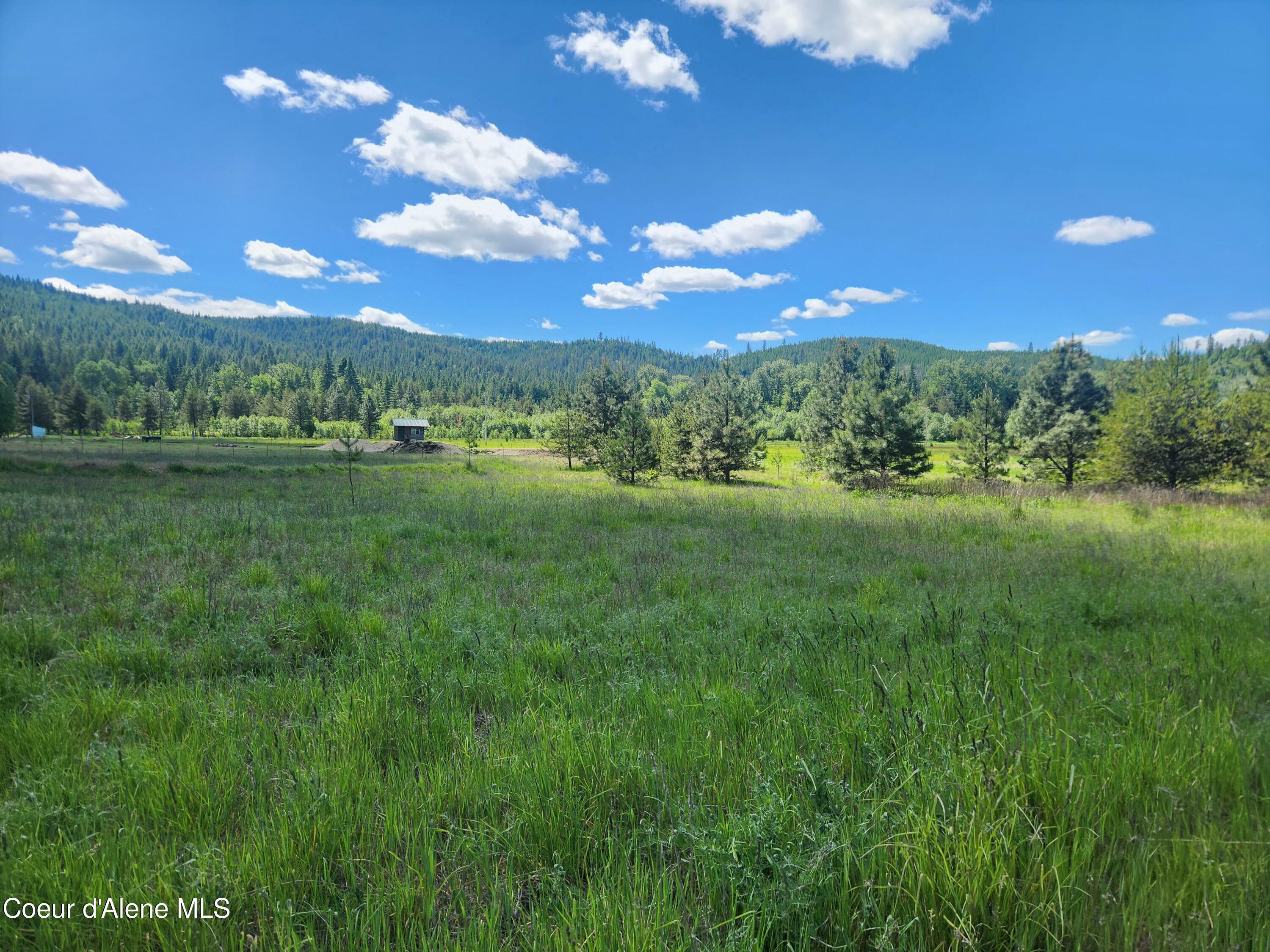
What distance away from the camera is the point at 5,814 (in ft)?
7.66

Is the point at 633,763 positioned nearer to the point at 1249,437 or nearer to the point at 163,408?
the point at 1249,437

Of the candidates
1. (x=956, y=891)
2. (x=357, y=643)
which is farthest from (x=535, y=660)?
(x=956, y=891)

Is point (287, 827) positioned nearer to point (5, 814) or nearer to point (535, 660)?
point (5, 814)

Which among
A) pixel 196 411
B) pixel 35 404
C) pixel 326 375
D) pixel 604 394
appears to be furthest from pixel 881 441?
pixel 326 375

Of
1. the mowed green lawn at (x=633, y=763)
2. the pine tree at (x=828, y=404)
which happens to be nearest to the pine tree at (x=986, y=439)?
the pine tree at (x=828, y=404)

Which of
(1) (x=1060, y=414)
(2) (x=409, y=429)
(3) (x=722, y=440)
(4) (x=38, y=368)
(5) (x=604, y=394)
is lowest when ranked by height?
(3) (x=722, y=440)

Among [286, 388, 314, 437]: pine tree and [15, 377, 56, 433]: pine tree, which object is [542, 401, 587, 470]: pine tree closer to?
[286, 388, 314, 437]: pine tree

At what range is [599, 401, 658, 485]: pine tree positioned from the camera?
35656 mm

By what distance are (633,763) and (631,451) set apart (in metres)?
33.1

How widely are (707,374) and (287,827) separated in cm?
7007

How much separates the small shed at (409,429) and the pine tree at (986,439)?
78.6m

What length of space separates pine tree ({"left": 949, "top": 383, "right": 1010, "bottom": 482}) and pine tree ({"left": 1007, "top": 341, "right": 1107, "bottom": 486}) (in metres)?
1.31

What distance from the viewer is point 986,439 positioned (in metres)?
35.9

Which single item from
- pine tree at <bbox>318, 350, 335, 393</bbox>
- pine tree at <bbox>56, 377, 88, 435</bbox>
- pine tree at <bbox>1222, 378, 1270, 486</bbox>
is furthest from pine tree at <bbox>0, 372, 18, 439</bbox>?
pine tree at <bbox>1222, 378, 1270, 486</bbox>
